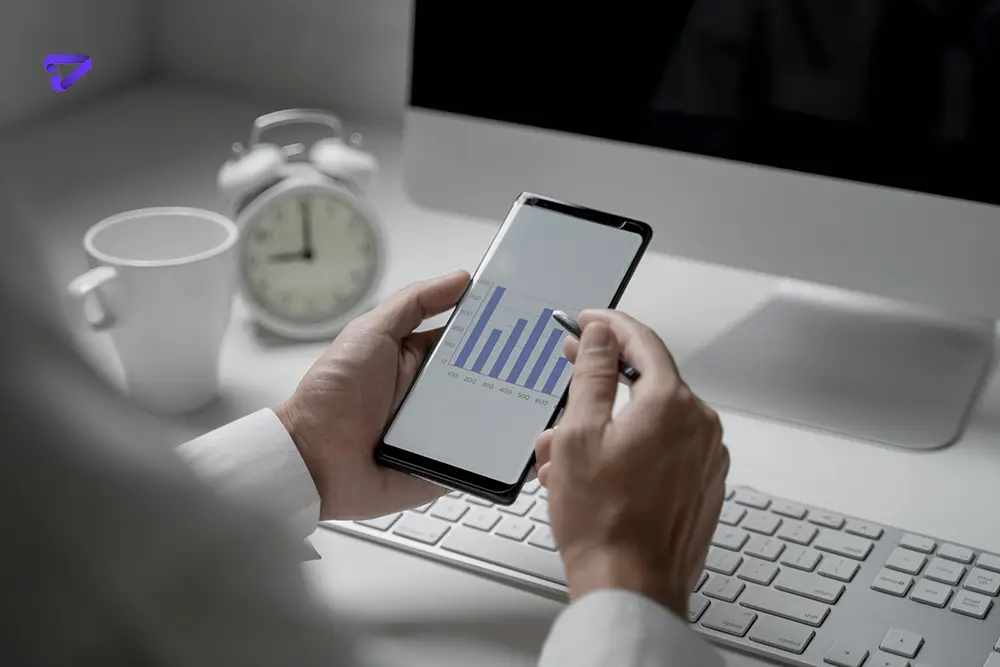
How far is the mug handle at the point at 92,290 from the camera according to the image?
69 centimetres

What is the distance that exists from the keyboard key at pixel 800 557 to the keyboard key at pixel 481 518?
5.8 inches

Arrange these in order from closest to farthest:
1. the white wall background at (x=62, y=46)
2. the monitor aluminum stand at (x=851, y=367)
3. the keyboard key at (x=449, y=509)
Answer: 1. the keyboard key at (x=449, y=509)
2. the monitor aluminum stand at (x=851, y=367)
3. the white wall background at (x=62, y=46)

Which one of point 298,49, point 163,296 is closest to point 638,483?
point 163,296

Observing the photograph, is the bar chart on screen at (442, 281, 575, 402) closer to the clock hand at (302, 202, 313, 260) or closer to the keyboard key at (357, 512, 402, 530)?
the keyboard key at (357, 512, 402, 530)

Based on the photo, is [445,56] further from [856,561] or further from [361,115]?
[361,115]

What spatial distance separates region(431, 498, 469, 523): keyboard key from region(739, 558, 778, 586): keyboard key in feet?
0.49

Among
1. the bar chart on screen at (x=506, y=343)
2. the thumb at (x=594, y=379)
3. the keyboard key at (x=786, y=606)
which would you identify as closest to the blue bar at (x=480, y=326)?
the bar chart on screen at (x=506, y=343)

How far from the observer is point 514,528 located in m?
0.61

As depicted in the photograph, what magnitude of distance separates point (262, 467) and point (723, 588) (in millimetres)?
247

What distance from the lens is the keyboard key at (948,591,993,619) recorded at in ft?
1.80

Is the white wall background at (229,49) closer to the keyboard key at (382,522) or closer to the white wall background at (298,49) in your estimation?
the white wall background at (298,49)

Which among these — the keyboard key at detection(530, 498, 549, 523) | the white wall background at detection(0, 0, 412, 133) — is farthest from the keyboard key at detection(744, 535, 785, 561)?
the white wall background at detection(0, 0, 412, 133)

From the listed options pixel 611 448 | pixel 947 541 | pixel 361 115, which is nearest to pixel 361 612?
pixel 611 448

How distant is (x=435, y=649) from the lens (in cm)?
54
